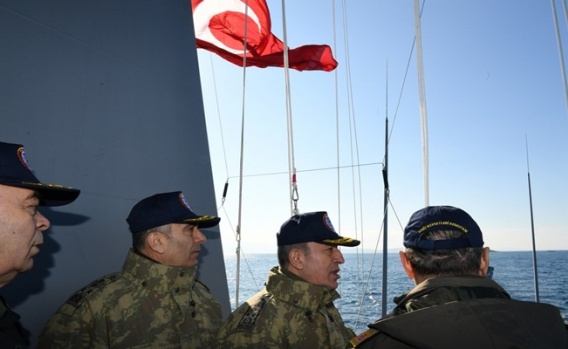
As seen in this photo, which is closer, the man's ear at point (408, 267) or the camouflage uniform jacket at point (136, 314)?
the man's ear at point (408, 267)

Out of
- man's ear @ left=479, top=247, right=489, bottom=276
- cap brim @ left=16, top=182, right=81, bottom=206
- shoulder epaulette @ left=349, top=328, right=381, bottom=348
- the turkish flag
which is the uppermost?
the turkish flag

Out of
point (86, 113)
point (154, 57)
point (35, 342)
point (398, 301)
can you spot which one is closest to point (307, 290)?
point (398, 301)

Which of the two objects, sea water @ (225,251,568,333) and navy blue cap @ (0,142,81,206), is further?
sea water @ (225,251,568,333)

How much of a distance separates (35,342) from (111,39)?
1542mm

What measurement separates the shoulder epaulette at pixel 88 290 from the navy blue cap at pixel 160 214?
23 cm

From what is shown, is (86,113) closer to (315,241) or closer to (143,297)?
(143,297)

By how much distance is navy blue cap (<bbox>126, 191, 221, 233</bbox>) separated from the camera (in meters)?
1.99

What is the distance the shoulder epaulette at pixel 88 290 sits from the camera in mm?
1767

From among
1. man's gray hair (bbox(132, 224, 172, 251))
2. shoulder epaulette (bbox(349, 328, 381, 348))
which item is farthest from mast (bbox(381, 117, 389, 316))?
shoulder epaulette (bbox(349, 328, 381, 348))

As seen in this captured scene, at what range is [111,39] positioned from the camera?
2389mm

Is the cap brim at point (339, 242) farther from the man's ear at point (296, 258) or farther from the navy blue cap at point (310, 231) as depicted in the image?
the man's ear at point (296, 258)

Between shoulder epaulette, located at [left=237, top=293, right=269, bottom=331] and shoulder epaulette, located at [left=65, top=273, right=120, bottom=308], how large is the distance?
59 centimetres

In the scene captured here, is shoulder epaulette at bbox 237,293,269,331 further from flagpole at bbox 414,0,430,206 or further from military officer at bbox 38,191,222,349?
flagpole at bbox 414,0,430,206

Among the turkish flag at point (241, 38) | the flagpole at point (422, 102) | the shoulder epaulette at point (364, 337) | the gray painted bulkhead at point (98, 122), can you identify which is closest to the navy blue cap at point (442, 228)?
the shoulder epaulette at point (364, 337)
